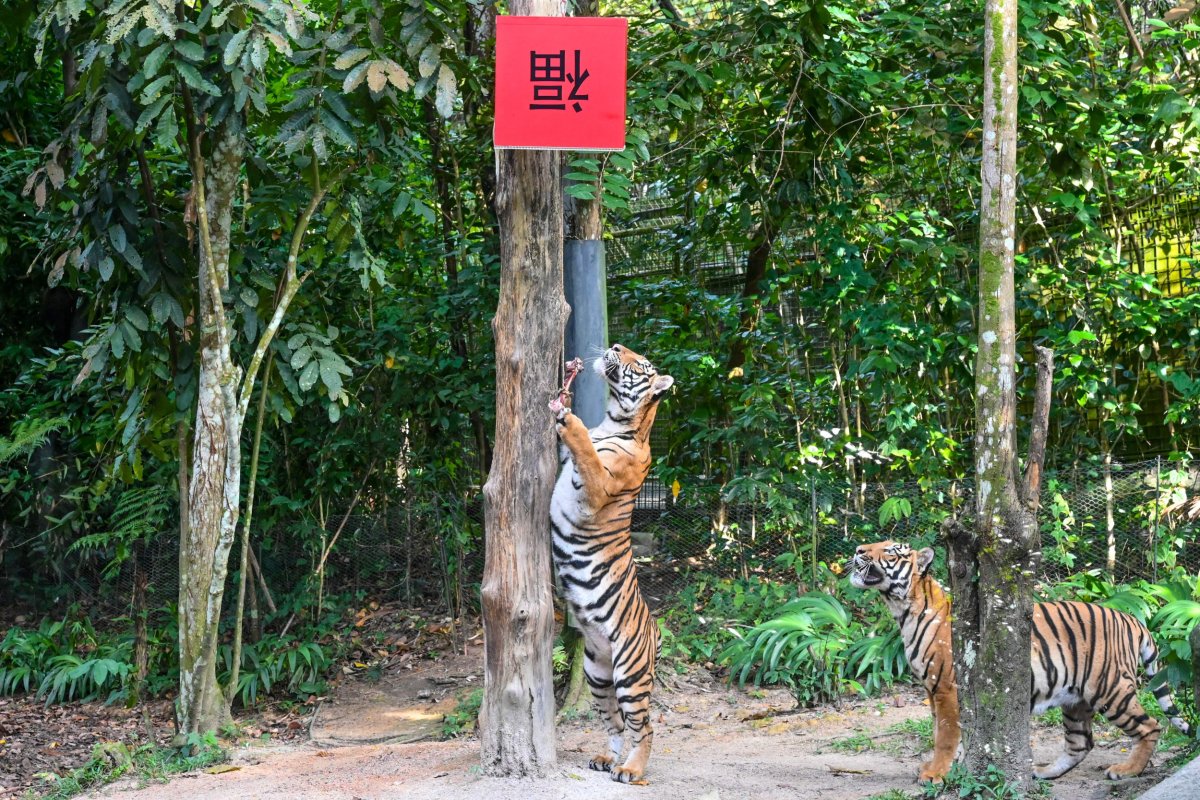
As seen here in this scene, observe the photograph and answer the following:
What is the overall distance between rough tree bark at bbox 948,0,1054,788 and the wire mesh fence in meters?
3.23

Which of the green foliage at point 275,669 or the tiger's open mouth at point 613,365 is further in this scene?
the green foliage at point 275,669

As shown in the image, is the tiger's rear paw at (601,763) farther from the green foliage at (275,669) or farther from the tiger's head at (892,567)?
the green foliage at (275,669)

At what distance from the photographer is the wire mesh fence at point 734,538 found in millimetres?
7871

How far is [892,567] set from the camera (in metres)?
5.20

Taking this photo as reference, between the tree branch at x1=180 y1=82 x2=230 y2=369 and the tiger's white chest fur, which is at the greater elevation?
the tree branch at x1=180 y1=82 x2=230 y2=369

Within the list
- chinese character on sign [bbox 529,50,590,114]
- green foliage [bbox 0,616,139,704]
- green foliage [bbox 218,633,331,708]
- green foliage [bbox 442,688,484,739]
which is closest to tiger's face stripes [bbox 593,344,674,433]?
chinese character on sign [bbox 529,50,590,114]

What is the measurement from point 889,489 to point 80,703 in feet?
19.8

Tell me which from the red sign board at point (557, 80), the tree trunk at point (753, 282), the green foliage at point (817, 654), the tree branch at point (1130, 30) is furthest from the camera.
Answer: the tree trunk at point (753, 282)

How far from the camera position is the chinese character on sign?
4.72m

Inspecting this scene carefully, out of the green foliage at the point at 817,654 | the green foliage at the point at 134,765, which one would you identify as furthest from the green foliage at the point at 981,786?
the green foliage at the point at 134,765

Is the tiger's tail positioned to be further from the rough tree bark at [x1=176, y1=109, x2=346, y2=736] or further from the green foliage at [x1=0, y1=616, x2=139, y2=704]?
the green foliage at [x1=0, y1=616, x2=139, y2=704]

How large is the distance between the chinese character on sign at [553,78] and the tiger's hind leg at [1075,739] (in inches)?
138

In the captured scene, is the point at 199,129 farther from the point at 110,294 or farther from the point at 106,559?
the point at 106,559

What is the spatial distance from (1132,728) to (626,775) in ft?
7.33
